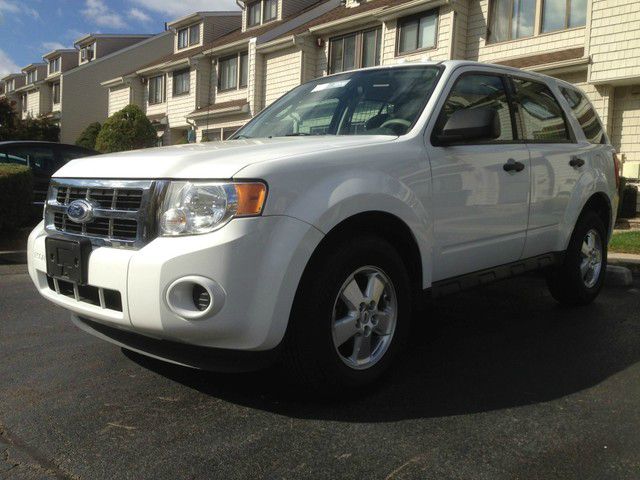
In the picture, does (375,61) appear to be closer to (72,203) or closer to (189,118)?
(189,118)

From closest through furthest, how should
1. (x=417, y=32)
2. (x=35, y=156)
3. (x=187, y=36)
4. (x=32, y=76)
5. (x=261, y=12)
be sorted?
(x=35, y=156) < (x=417, y=32) < (x=261, y=12) < (x=187, y=36) < (x=32, y=76)

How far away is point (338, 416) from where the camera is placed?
2.81 meters

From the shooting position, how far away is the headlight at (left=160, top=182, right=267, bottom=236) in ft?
8.32

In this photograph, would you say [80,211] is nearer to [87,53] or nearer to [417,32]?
[417,32]

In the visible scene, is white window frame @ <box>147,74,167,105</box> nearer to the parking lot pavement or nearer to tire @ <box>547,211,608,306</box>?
tire @ <box>547,211,608,306</box>

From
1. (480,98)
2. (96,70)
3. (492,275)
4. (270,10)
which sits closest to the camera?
Answer: (492,275)

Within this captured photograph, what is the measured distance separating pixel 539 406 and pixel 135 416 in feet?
6.36


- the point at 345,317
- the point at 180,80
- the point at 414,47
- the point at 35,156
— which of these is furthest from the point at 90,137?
the point at 345,317

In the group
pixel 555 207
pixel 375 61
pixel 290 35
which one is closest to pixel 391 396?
pixel 555 207

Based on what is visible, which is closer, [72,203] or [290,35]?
[72,203]

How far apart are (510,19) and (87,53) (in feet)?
104

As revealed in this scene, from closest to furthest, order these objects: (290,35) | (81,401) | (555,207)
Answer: (81,401) → (555,207) → (290,35)

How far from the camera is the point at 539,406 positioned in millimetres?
2982

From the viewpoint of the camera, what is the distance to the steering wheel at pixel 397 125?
135 inches
